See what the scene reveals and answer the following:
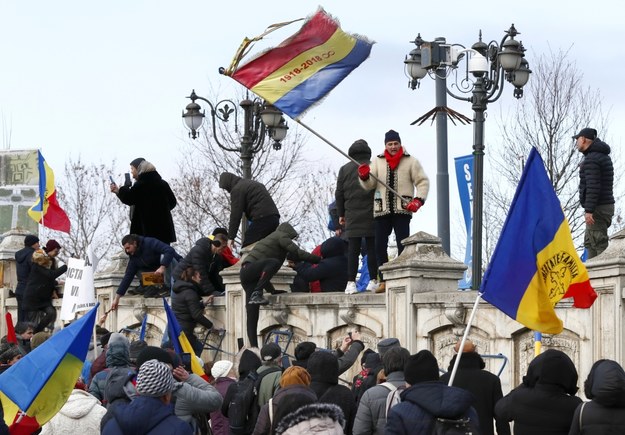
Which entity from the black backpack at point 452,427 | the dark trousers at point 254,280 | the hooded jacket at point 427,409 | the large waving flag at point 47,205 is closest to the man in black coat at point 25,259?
the large waving flag at point 47,205

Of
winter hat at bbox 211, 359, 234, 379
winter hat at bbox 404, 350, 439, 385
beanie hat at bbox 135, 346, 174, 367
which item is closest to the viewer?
winter hat at bbox 404, 350, 439, 385

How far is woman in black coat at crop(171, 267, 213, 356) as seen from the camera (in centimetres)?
2239

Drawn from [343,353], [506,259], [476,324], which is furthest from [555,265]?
[476,324]

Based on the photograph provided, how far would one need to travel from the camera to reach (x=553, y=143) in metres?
40.4

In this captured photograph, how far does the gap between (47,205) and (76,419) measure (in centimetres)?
1816

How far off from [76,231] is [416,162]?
140 feet

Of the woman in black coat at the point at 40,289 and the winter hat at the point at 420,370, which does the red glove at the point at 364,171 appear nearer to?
the woman in black coat at the point at 40,289

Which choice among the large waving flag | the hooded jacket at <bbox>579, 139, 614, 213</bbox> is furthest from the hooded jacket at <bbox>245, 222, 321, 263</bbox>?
the large waving flag

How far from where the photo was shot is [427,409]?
1027 cm

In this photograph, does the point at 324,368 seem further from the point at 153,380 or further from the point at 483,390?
the point at 153,380

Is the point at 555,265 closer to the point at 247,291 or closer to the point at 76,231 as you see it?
the point at 247,291

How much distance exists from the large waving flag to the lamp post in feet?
22.9

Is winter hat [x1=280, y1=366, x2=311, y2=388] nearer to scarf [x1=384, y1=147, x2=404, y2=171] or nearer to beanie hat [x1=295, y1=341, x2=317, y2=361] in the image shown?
beanie hat [x1=295, y1=341, x2=317, y2=361]

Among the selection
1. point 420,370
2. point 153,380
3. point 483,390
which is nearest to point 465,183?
point 483,390
